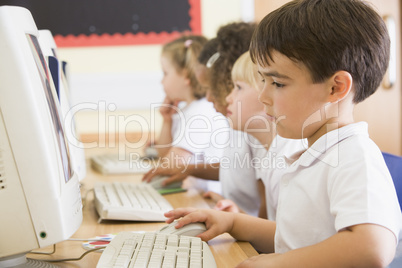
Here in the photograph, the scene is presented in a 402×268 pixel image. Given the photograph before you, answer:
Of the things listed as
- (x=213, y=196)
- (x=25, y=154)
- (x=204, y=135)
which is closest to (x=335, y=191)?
(x=25, y=154)

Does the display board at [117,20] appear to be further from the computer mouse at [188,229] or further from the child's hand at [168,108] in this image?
the computer mouse at [188,229]

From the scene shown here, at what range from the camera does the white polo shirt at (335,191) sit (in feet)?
2.15

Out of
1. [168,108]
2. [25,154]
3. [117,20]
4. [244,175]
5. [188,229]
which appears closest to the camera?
[25,154]

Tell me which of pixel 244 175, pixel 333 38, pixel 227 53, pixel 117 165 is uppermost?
pixel 333 38

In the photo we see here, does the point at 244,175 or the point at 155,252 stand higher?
the point at 155,252

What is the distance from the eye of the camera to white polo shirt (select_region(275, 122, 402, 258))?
65cm

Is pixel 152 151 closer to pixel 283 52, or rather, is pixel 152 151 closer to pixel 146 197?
pixel 146 197

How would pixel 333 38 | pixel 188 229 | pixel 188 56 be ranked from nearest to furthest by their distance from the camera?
pixel 333 38, pixel 188 229, pixel 188 56

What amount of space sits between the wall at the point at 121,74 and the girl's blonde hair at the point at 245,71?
4.99ft

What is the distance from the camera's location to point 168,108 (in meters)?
2.20

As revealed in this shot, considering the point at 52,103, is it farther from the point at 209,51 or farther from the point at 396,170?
the point at 209,51

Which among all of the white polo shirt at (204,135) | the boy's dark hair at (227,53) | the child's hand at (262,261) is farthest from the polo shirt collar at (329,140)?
the white polo shirt at (204,135)

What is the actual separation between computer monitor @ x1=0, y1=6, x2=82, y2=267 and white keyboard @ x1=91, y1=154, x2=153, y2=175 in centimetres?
111

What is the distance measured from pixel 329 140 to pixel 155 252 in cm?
30
